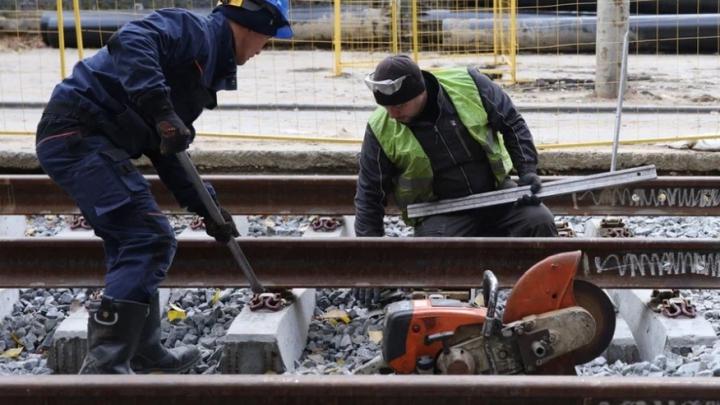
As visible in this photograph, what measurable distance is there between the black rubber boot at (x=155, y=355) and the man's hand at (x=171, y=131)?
3.09 feet

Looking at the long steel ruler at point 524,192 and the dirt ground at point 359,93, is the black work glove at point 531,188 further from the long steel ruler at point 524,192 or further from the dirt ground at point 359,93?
the dirt ground at point 359,93

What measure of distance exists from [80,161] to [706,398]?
2.42m

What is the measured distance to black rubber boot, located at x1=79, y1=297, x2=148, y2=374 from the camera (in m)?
4.43

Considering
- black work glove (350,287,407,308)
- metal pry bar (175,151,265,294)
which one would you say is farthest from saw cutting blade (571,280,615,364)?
metal pry bar (175,151,265,294)

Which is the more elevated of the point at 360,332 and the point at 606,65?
the point at 606,65

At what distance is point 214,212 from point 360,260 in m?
0.97

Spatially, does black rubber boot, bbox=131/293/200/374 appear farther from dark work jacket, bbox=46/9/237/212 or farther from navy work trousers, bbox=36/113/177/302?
dark work jacket, bbox=46/9/237/212

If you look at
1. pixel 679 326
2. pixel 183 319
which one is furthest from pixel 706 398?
pixel 183 319

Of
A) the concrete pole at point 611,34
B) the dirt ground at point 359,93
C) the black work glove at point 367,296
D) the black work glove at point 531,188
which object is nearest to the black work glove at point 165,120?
the black work glove at point 367,296

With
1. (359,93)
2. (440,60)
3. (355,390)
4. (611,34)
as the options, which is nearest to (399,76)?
(355,390)

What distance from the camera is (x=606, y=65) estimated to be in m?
12.9

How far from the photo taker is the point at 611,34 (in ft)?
41.6

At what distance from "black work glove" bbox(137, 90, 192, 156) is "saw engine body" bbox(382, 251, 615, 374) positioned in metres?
1.02

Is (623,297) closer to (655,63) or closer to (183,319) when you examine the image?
(183,319)
